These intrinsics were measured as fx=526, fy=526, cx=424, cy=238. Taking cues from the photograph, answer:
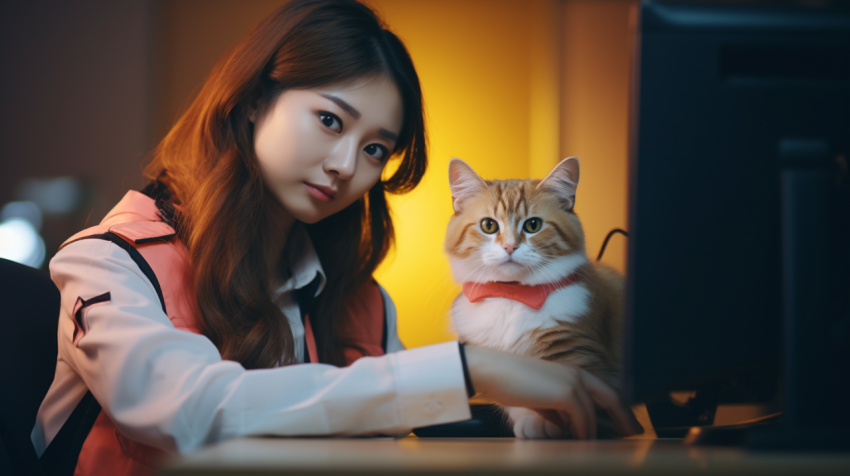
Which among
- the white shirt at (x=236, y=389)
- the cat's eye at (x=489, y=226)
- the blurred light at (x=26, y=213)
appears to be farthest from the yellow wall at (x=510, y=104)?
the white shirt at (x=236, y=389)

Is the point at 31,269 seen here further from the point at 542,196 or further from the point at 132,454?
the point at 542,196

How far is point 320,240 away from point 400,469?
112 cm

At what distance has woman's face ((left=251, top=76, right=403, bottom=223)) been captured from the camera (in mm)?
1089

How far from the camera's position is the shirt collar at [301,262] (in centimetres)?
130

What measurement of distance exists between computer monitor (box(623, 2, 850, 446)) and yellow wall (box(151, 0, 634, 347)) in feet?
7.63

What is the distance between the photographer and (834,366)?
54 cm

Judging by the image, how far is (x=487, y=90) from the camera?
9.75ft

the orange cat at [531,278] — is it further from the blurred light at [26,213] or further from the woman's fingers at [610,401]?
the blurred light at [26,213]

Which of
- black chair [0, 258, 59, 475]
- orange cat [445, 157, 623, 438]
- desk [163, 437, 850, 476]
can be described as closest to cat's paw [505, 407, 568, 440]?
orange cat [445, 157, 623, 438]

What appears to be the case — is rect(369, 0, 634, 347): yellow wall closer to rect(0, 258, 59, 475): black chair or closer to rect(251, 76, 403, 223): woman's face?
rect(251, 76, 403, 223): woman's face

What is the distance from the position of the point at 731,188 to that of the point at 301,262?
1.03 m

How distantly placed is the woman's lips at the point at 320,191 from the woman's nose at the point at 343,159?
0.05 metres

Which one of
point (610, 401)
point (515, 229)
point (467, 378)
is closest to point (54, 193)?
point (515, 229)

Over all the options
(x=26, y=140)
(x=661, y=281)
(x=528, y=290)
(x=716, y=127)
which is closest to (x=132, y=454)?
(x=528, y=290)
